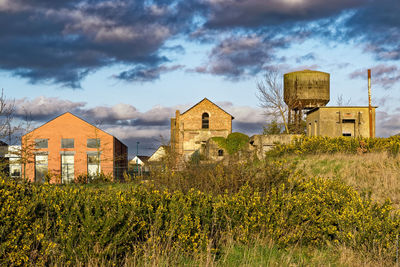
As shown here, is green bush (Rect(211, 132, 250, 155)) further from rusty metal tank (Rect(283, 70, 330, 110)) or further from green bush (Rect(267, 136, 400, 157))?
green bush (Rect(267, 136, 400, 157))

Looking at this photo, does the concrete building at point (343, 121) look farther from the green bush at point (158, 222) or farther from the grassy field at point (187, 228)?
the green bush at point (158, 222)

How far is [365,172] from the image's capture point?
14.2 meters

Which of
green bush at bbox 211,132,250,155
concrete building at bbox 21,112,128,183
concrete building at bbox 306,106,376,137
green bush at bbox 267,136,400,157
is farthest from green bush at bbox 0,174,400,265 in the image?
concrete building at bbox 21,112,128,183

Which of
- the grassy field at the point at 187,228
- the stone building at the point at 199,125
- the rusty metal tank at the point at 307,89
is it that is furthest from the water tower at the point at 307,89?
the grassy field at the point at 187,228

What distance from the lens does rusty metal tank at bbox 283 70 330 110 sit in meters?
35.1

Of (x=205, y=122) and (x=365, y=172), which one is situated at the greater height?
(x=205, y=122)

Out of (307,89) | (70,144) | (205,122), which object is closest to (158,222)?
(307,89)

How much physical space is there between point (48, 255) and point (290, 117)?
33.3 metres

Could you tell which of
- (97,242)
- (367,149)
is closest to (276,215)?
(97,242)

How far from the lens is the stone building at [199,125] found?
40.8 metres

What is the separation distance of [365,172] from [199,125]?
91.7 feet

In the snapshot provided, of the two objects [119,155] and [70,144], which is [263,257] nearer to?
[70,144]

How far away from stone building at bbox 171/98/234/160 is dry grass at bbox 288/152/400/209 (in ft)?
74.6

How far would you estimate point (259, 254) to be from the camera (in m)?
6.33
